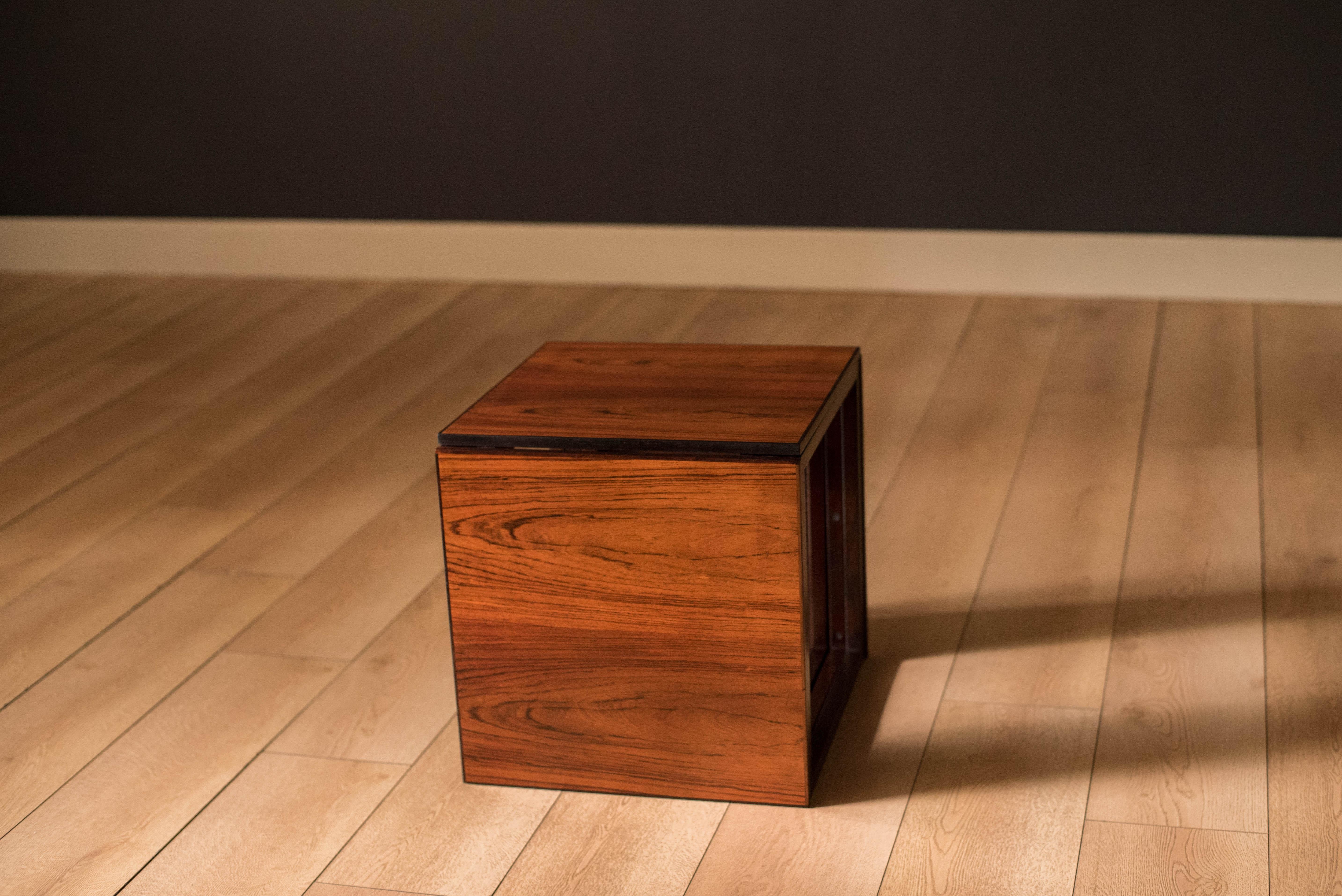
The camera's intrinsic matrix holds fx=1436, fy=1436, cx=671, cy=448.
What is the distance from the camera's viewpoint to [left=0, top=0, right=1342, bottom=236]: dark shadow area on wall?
136 inches

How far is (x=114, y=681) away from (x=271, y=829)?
0.45 m

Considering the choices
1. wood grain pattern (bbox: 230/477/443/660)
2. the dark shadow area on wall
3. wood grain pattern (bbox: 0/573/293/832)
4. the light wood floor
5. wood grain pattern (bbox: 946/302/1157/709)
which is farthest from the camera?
the dark shadow area on wall

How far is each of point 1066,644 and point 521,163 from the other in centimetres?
245

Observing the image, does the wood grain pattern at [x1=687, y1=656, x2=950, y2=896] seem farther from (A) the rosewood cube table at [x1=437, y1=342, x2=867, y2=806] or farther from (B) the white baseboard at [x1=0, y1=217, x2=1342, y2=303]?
(B) the white baseboard at [x1=0, y1=217, x2=1342, y2=303]

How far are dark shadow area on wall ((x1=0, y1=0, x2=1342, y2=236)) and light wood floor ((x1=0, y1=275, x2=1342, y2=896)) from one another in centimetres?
38

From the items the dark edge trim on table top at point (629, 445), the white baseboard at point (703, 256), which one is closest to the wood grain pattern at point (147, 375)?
the white baseboard at point (703, 256)

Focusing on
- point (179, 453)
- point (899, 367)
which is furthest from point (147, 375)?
point (899, 367)

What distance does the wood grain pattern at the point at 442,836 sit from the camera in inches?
58.2

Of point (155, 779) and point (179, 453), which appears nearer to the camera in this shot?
point (155, 779)

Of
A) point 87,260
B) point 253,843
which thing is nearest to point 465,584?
point 253,843

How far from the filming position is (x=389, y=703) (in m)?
Result: 1.83

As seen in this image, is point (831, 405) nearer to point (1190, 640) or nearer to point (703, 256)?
point (1190, 640)

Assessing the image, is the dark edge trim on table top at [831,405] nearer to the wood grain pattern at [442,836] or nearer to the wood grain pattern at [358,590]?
the wood grain pattern at [442,836]

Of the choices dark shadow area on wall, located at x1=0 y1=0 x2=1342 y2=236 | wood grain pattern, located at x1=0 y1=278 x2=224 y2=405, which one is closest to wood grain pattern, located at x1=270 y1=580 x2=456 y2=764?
wood grain pattern, located at x1=0 y1=278 x2=224 y2=405
